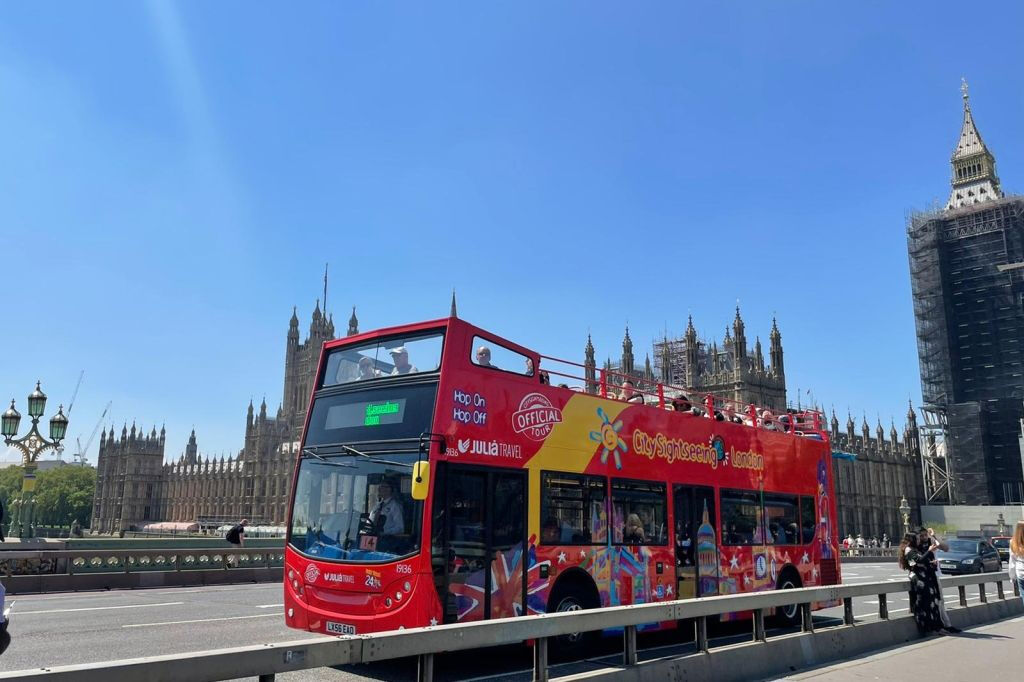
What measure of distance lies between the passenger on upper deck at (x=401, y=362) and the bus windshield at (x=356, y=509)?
3.64ft

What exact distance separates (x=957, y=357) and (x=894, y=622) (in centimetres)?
6518

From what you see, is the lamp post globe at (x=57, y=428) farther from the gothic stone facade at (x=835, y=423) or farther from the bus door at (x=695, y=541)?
the gothic stone facade at (x=835, y=423)

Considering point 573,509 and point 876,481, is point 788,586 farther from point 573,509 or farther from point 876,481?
point 876,481

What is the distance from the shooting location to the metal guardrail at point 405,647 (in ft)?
13.5

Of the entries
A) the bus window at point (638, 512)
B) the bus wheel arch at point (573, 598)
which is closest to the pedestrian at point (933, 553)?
A: the bus window at point (638, 512)

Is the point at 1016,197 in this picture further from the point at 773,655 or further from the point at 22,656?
the point at 22,656

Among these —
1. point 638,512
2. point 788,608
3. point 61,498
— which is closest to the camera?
point 638,512

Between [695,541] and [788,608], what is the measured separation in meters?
2.72

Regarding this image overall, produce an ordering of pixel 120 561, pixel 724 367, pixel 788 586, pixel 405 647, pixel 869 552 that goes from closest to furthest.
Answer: pixel 405 647 < pixel 788 586 < pixel 120 561 < pixel 869 552 < pixel 724 367

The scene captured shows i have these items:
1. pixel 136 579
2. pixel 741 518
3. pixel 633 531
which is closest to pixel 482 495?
pixel 633 531

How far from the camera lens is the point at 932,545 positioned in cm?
1205

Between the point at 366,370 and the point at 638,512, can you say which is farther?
the point at 638,512

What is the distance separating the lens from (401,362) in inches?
363

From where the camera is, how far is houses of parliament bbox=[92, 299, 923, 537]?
255ft
